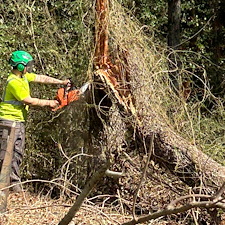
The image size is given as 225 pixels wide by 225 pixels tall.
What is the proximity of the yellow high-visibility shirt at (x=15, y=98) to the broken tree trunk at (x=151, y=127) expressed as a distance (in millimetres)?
789

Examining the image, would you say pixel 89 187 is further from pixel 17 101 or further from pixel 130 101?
pixel 17 101

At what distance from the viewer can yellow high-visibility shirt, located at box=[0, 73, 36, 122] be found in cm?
515

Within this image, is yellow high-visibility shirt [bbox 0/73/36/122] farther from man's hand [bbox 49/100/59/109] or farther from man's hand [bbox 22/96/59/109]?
man's hand [bbox 49/100/59/109]

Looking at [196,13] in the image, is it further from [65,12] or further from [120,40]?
[120,40]

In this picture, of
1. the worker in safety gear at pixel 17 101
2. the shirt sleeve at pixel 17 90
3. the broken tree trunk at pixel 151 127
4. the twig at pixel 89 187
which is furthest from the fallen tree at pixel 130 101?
the twig at pixel 89 187

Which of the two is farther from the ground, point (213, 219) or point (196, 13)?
point (196, 13)

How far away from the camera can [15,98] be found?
5.29 metres

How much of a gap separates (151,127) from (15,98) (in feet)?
4.92

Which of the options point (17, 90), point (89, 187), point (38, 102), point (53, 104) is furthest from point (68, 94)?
point (89, 187)

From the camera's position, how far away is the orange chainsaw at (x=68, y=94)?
5.26 metres

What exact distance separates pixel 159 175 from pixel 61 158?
1.52m

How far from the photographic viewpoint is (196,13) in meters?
10.8

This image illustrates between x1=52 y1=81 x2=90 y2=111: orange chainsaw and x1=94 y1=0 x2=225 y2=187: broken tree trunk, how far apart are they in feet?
Answer: 0.66

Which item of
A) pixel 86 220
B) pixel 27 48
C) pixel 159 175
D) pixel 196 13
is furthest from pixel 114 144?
pixel 196 13
